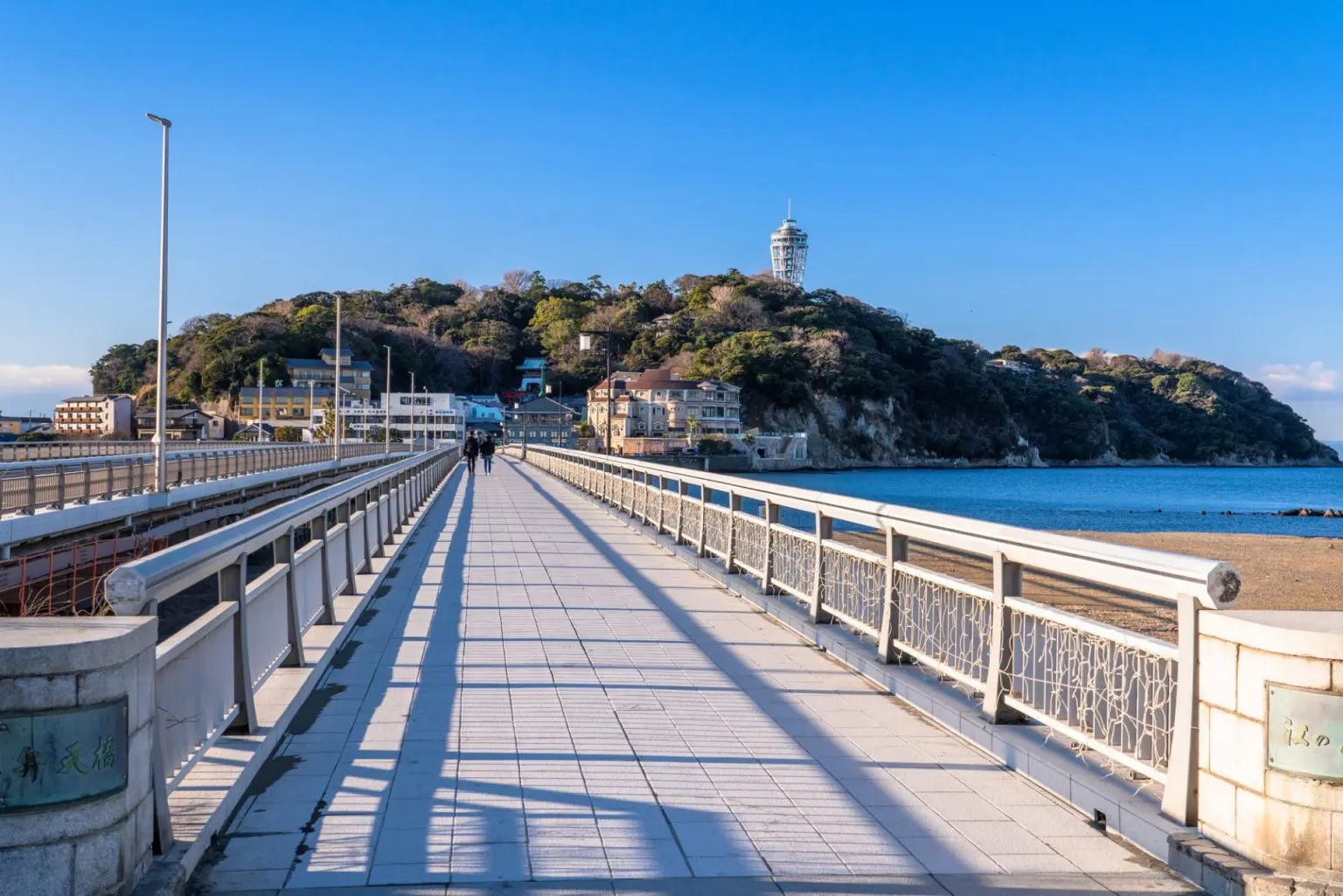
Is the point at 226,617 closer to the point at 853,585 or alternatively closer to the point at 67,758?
the point at 67,758

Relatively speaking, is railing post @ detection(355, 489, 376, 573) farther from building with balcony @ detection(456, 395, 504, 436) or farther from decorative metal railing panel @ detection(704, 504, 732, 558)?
building with balcony @ detection(456, 395, 504, 436)

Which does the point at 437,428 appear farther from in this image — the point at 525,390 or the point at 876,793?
the point at 876,793

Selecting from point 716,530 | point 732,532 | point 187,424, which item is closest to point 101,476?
point 716,530

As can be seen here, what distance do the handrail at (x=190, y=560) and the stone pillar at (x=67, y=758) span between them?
243mm

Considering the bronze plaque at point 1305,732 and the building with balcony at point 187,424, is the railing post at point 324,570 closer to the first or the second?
the bronze plaque at point 1305,732

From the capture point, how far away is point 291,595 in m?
6.92

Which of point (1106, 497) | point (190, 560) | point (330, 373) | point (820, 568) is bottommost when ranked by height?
point (1106, 497)

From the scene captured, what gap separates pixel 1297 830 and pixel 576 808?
2709 millimetres

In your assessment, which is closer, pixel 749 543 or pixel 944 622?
pixel 944 622

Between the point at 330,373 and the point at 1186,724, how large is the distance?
5690 inches

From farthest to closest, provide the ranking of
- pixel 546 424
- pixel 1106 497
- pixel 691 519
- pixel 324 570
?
1. pixel 546 424
2. pixel 1106 497
3. pixel 691 519
4. pixel 324 570

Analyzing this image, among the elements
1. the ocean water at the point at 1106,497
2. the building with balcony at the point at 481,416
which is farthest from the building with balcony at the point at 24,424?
the ocean water at the point at 1106,497

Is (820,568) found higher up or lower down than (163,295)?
lower down

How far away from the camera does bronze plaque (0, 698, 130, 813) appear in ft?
10.4
